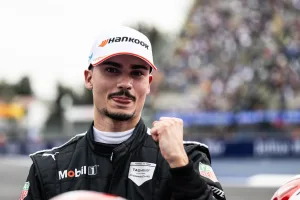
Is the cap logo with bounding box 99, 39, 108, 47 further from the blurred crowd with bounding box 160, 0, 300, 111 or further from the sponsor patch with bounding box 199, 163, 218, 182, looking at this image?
the blurred crowd with bounding box 160, 0, 300, 111

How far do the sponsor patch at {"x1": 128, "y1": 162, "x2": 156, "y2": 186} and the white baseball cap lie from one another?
0.44m

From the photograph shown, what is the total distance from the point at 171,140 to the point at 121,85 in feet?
1.22

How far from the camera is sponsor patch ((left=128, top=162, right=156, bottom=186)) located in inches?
95.4

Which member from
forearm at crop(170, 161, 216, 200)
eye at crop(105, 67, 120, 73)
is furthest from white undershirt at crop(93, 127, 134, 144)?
forearm at crop(170, 161, 216, 200)

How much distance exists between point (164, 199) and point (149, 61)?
23.3 inches

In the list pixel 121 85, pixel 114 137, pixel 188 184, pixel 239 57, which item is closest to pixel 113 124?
pixel 114 137

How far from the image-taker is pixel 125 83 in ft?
8.04

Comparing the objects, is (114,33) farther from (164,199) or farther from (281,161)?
(281,161)

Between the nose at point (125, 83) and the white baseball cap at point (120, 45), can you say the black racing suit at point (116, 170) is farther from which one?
the white baseball cap at point (120, 45)

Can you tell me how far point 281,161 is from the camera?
59.3 ft

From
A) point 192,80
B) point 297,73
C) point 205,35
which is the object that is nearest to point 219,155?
point 297,73

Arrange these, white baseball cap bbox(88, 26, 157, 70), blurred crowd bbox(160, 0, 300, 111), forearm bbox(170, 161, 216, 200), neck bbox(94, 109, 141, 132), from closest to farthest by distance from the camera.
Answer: forearm bbox(170, 161, 216, 200)
white baseball cap bbox(88, 26, 157, 70)
neck bbox(94, 109, 141, 132)
blurred crowd bbox(160, 0, 300, 111)

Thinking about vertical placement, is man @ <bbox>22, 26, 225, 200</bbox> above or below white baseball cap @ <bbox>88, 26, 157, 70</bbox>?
below

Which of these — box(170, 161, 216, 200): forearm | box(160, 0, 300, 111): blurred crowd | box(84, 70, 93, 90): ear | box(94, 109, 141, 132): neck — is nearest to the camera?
box(170, 161, 216, 200): forearm
